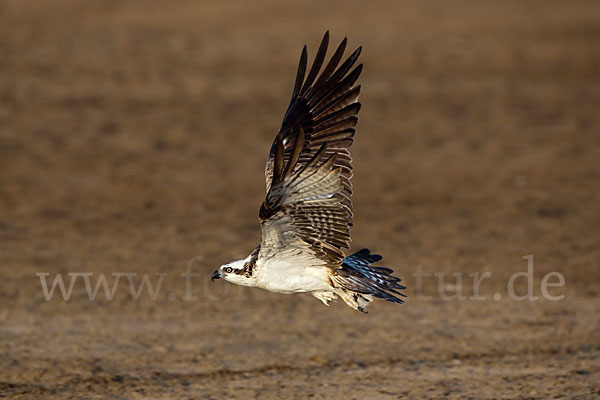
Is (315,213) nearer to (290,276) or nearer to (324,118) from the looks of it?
(290,276)

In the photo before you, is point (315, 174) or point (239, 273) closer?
point (315, 174)

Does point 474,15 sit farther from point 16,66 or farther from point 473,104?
point 16,66

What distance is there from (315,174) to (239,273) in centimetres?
115

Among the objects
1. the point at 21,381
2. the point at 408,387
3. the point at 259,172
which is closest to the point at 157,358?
the point at 21,381

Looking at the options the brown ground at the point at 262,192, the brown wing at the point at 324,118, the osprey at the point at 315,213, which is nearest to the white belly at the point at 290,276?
the osprey at the point at 315,213

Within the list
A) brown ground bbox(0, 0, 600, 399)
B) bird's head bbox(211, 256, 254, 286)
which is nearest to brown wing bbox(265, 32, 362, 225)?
bird's head bbox(211, 256, 254, 286)

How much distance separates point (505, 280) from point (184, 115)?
6227 mm

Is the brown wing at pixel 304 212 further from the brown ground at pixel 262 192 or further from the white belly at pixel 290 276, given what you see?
the brown ground at pixel 262 192

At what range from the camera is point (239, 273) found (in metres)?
6.43

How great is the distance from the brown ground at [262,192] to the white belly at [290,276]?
0.88 meters

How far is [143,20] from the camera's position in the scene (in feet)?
54.9

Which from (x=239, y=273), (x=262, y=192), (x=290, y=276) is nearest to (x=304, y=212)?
(x=290, y=276)

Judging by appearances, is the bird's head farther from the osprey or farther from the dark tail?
the dark tail

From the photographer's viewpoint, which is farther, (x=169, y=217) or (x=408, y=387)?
(x=169, y=217)
